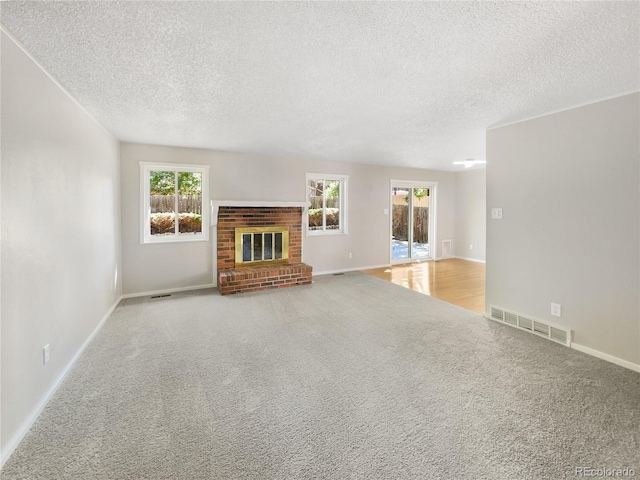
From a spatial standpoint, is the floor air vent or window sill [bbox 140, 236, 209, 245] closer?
the floor air vent

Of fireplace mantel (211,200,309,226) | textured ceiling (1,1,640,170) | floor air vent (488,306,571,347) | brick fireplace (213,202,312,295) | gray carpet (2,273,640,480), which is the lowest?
gray carpet (2,273,640,480)

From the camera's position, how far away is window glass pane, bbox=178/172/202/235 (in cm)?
486

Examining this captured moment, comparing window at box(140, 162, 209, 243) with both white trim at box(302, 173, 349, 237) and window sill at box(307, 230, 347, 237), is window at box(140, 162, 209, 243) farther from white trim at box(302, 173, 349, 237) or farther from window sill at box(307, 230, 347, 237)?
white trim at box(302, 173, 349, 237)

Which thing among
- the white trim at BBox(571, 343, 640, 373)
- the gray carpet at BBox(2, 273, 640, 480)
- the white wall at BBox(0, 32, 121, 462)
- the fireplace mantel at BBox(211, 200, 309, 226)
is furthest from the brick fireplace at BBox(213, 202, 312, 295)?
the white trim at BBox(571, 343, 640, 373)

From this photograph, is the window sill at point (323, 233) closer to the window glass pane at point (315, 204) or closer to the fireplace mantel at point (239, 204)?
the window glass pane at point (315, 204)

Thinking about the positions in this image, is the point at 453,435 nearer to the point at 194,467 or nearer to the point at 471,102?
the point at 194,467

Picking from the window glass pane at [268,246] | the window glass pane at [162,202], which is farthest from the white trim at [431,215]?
the window glass pane at [162,202]

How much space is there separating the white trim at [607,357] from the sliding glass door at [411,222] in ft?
14.4

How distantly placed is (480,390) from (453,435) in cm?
58

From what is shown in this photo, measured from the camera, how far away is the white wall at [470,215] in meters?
7.18

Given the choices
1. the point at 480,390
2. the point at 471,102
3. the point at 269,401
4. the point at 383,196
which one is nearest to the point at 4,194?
the point at 269,401

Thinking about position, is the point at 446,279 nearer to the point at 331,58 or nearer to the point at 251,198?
the point at 251,198

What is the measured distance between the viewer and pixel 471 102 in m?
2.74

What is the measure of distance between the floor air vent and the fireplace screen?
3.47 meters
